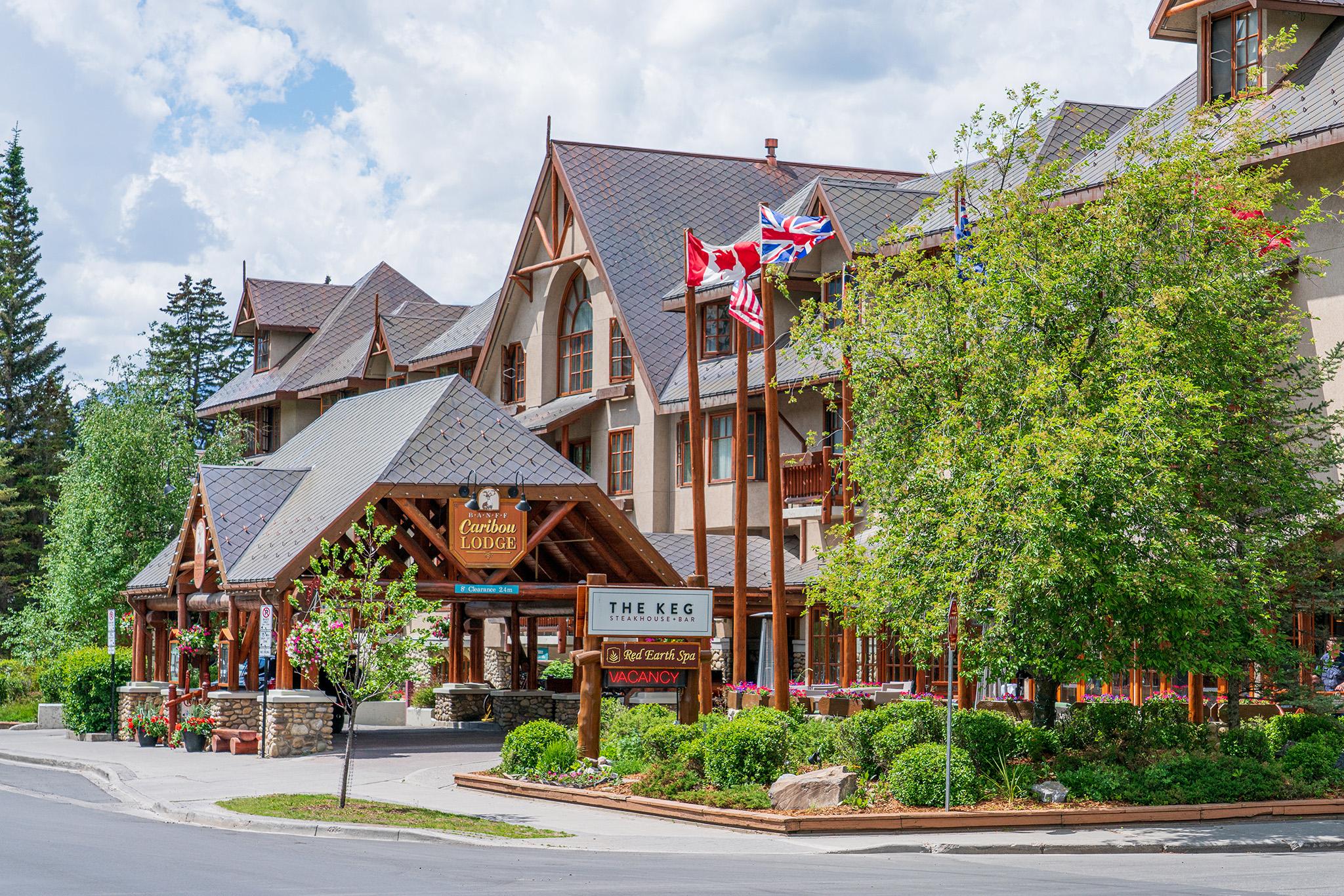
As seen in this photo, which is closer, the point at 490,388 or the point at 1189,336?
the point at 1189,336

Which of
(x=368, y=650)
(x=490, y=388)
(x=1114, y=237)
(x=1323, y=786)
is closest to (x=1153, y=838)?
(x=1323, y=786)

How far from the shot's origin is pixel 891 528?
20281 mm

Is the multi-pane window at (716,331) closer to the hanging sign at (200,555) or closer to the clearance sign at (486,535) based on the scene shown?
the clearance sign at (486,535)

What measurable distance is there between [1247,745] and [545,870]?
9.74 metres

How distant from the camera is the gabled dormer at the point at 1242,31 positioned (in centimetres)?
2859

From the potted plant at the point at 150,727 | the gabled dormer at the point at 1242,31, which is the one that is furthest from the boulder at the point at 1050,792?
the potted plant at the point at 150,727

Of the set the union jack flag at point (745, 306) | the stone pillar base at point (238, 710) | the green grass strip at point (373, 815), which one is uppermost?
the union jack flag at point (745, 306)

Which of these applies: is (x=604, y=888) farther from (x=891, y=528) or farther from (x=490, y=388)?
(x=490, y=388)

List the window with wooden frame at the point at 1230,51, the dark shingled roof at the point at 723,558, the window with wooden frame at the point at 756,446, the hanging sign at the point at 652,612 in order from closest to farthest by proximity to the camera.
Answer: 1. the hanging sign at the point at 652,612
2. the window with wooden frame at the point at 1230,51
3. the dark shingled roof at the point at 723,558
4. the window with wooden frame at the point at 756,446

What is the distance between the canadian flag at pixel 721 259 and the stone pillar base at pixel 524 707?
9.32m

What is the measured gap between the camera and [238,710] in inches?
1169

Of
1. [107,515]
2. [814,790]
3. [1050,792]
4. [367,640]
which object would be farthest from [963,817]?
[107,515]

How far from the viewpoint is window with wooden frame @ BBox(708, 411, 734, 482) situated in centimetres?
3953

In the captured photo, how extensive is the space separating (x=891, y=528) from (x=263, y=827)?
8.32 m
